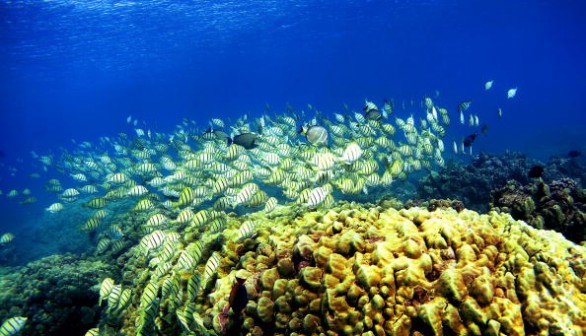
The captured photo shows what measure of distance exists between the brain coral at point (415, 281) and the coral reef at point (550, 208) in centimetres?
248

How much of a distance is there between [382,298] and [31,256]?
2156 cm

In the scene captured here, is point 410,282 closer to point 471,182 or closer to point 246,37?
point 471,182

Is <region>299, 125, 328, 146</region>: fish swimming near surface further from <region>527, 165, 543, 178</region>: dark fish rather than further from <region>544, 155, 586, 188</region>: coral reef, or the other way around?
<region>544, 155, 586, 188</region>: coral reef

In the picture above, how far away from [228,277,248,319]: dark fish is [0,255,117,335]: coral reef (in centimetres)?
595

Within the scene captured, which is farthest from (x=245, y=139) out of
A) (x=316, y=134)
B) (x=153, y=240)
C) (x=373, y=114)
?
(x=373, y=114)

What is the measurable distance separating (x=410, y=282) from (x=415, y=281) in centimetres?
4

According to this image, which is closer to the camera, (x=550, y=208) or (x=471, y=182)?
(x=550, y=208)

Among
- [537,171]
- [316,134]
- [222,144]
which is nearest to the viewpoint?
[316,134]

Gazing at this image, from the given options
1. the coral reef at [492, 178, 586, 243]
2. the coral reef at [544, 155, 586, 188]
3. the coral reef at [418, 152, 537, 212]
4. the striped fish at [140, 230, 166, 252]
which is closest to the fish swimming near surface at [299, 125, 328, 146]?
the striped fish at [140, 230, 166, 252]

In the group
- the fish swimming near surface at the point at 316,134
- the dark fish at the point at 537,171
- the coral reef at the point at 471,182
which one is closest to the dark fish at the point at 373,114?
the fish swimming near surface at the point at 316,134

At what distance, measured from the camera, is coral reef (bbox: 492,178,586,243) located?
559cm

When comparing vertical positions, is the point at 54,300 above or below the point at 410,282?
below

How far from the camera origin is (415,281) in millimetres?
3010

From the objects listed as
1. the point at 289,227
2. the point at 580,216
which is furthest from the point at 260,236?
the point at 580,216
